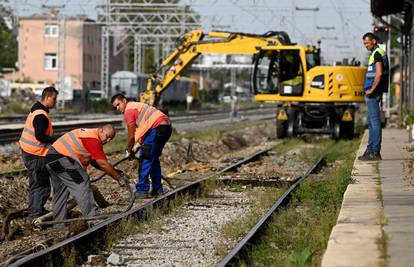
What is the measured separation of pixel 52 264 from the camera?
8977 mm

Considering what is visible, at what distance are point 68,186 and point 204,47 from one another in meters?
22.1

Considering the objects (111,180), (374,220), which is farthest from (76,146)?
(111,180)

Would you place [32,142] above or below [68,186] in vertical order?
above

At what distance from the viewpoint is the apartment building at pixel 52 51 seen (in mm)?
89000

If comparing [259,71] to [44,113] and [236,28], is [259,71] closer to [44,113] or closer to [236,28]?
[44,113]

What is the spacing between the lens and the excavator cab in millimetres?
32562

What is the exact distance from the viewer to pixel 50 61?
9256 centimetres

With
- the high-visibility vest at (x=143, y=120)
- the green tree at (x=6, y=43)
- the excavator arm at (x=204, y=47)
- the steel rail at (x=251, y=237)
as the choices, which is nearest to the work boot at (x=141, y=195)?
the high-visibility vest at (x=143, y=120)

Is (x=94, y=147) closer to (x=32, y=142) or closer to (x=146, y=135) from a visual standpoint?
(x=32, y=142)

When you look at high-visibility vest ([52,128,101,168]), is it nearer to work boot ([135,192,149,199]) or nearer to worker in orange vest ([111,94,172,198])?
worker in orange vest ([111,94,172,198])

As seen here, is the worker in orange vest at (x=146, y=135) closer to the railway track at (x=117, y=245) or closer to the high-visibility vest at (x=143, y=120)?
the high-visibility vest at (x=143, y=120)

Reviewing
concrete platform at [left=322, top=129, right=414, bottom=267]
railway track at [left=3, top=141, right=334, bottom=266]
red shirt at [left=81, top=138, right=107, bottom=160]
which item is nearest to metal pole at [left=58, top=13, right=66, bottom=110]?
concrete platform at [left=322, top=129, right=414, bottom=267]

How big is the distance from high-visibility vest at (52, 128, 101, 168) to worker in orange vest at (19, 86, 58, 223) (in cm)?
47

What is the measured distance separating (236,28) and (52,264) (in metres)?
50.2
